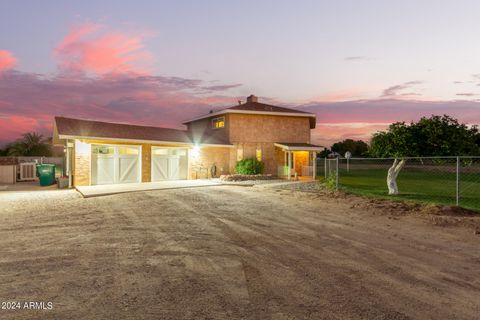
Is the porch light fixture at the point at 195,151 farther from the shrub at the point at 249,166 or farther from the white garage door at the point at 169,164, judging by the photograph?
the shrub at the point at 249,166

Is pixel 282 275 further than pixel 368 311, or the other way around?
pixel 282 275

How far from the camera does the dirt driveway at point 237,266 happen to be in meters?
3.79

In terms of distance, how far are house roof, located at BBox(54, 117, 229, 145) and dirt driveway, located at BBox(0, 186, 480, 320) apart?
369 inches

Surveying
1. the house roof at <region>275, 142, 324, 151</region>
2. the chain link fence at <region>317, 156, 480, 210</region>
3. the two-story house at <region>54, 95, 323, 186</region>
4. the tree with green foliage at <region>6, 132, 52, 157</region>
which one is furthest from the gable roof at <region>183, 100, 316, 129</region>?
Answer: the tree with green foliage at <region>6, 132, 52, 157</region>

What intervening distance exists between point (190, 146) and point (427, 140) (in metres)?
15.4

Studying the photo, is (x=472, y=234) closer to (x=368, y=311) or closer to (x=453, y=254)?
(x=453, y=254)

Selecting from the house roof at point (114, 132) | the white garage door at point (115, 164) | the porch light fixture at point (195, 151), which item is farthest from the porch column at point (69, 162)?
the porch light fixture at point (195, 151)

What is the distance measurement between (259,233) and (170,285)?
341 centimetres

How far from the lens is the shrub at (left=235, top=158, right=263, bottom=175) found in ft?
79.6

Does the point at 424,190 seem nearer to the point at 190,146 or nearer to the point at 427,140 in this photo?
the point at 427,140

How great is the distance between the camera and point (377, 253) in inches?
238

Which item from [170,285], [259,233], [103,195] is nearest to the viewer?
[170,285]

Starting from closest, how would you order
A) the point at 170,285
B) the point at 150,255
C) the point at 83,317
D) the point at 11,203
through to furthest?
the point at 83,317 → the point at 170,285 → the point at 150,255 → the point at 11,203

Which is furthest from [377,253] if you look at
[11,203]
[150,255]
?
[11,203]
